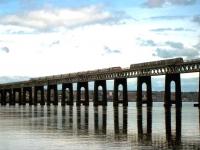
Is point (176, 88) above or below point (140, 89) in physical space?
above

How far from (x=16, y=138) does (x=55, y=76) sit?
16025 cm

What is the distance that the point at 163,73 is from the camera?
456ft

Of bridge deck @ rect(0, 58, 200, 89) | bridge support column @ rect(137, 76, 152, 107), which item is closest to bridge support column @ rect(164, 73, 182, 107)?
bridge deck @ rect(0, 58, 200, 89)

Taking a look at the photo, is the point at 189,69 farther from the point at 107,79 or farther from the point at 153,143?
the point at 153,143

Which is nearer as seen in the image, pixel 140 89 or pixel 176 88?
pixel 176 88

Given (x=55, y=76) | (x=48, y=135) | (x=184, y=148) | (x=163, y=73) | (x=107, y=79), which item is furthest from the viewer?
(x=55, y=76)

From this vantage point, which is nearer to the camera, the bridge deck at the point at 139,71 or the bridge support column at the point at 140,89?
the bridge deck at the point at 139,71

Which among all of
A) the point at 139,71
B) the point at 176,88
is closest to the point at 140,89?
the point at 139,71

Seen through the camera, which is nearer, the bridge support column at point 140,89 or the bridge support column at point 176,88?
the bridge support column at point 176,88

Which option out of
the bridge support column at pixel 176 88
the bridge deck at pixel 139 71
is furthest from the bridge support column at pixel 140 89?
the bridge support column at pixel 176 88

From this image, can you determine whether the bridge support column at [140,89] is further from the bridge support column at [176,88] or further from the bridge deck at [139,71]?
the bridge support column at [176,88]

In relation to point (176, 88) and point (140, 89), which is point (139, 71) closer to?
point (140, 89)

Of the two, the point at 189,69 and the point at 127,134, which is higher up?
the point at 189,69

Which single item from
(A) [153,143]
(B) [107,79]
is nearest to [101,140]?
(A) [153,143]
